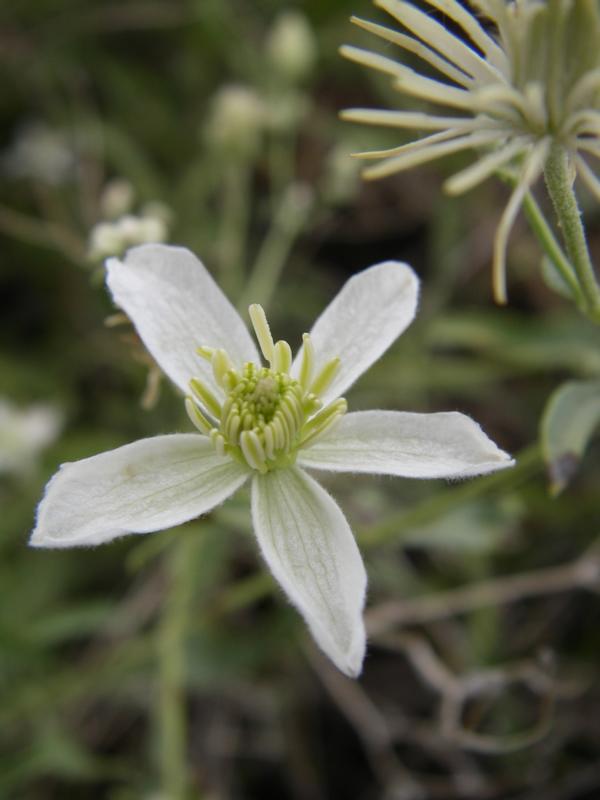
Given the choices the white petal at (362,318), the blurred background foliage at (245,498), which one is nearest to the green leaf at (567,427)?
the blurred background foliage at (245,498)

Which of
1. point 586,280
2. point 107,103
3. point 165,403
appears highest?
point 107,103

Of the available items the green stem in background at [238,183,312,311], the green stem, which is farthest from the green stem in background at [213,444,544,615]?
the green stem in background at [238,183,312,311]

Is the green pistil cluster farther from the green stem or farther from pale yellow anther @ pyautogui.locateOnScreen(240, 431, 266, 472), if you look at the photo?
the green stem

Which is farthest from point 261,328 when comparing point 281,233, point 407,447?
point 281,233

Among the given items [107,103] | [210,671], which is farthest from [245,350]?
[107,103]

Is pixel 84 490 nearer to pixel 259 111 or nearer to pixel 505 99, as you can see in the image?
pixel 505 99

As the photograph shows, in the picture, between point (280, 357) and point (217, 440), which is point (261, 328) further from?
point (217, 440)

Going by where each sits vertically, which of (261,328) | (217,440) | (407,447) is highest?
(261,328)

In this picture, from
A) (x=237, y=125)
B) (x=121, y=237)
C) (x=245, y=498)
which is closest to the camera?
(x=245, y=498)
